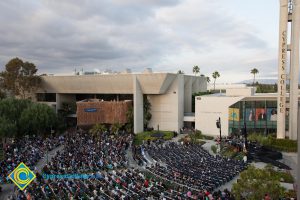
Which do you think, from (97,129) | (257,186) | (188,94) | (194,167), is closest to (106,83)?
(97,129)

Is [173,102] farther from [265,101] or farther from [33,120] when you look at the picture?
[33,120]

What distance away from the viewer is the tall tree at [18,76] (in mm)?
49062

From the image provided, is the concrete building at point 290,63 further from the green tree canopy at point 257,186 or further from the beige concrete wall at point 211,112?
the green tree canopy at point 257,186

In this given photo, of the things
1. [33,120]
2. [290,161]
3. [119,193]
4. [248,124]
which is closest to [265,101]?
[248,124]

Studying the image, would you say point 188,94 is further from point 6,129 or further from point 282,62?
point 6,129

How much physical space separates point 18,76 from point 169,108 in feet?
90.7

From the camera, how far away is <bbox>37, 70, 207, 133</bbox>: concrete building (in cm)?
4541

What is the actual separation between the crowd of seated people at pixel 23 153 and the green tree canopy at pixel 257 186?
21050 millimetres

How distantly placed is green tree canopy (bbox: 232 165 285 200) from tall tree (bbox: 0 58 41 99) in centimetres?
4422

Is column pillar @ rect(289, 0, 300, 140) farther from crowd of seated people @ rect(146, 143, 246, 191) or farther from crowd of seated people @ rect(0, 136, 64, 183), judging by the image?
crowd of seated people @ rect(0, 136, 64, 183)

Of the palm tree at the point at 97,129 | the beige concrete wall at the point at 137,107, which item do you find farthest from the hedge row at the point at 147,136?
the palm tree at the point at 97,129

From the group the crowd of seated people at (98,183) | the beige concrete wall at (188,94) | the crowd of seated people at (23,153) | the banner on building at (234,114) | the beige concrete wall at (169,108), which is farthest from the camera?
the beige concrete wall at (188,94)

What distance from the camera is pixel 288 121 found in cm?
3838

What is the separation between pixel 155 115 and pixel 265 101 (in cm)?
1818
